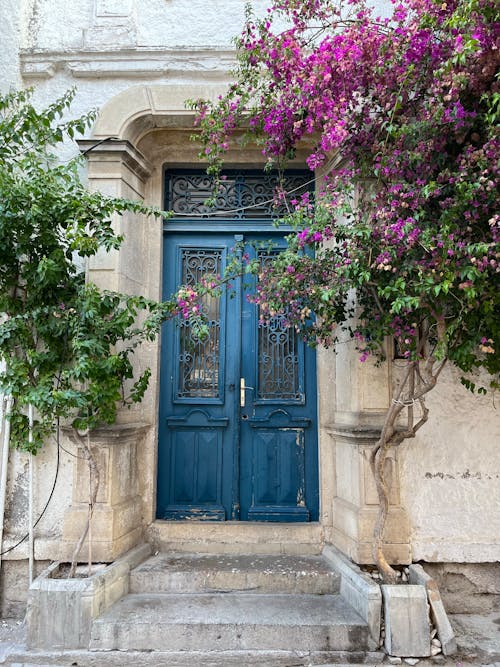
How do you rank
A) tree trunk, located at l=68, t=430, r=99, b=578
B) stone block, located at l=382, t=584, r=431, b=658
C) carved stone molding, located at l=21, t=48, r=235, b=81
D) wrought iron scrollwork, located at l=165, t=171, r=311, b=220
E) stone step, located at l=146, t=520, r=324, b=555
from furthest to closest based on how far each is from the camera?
wrought iron scrollwork, located at l=165, t=171, r=311, b=220
carved stone molding, located at l=21, t=48, r=235, b=81
stone step, located at l=146, t=520, r=324, b=555
tree trunk, located at l=68, t=430, r=99, b=578
stone block, located at l=382, t=584, r=431, b=658

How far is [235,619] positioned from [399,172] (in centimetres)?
304

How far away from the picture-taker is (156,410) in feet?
14.0

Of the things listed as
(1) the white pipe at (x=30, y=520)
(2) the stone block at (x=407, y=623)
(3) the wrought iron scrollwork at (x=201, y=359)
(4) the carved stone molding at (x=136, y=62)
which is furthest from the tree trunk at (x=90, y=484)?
(4) the carved stone molding at (x=136, y=62)

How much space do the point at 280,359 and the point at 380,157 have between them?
1865 mm

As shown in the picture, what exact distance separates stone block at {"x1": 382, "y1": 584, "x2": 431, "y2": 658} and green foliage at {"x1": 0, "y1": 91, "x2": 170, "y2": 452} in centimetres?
218

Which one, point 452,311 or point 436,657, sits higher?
point 452,311

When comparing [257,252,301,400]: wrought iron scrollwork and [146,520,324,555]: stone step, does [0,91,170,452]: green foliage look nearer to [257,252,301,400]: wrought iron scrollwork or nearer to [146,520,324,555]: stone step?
[257,252,301,400]: wrought iron scrollwork

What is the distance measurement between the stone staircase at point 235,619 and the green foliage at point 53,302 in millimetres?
1273

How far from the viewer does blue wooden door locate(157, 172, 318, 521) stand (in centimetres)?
426

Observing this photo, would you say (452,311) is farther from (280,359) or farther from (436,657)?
(436,657)

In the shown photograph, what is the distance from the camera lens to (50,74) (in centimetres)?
423

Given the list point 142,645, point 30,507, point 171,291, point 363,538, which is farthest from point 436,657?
point 171,291

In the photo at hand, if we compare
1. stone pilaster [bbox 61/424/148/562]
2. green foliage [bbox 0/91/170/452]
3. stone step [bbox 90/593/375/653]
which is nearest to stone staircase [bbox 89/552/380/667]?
stone step [bbox 90/593/375/653]

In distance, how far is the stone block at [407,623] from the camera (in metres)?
2.97
